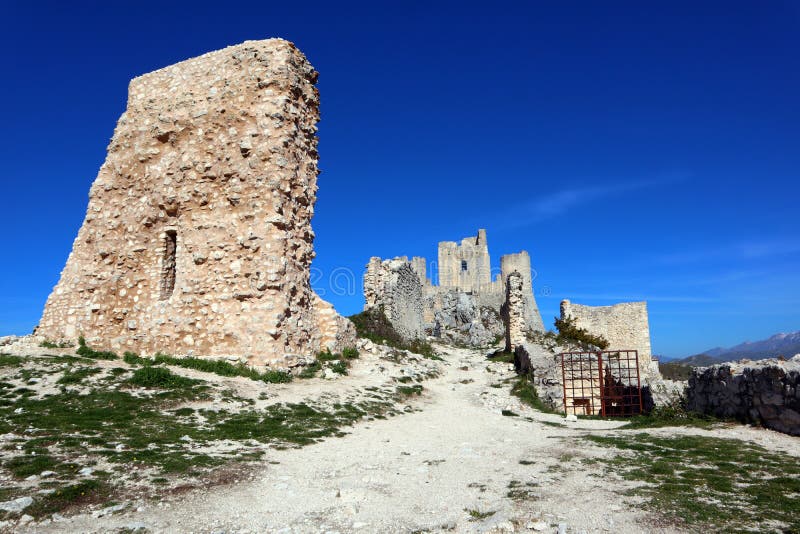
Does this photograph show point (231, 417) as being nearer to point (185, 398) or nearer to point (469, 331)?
point (185, 398)

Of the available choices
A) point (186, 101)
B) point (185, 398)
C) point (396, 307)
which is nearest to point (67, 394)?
point (185, 398)

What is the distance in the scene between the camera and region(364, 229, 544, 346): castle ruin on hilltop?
23.4 metres

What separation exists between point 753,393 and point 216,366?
10.7 metres

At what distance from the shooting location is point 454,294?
45156 mm

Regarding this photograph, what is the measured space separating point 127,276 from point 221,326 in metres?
3.81

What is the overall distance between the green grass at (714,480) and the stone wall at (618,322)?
2240 cm

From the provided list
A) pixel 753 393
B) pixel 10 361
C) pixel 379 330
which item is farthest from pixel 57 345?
pixel 753 393

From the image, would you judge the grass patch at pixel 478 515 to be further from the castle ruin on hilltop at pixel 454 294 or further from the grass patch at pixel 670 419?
the castle ruin on hilltop at pixel 454 294

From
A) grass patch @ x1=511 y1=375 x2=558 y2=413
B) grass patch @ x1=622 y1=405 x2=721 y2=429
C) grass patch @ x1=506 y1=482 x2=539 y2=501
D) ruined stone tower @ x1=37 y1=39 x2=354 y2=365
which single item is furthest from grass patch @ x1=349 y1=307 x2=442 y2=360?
grass patch @ x1=506 y1=482 x2=539 y2=501

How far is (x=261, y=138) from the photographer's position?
12.6 metres

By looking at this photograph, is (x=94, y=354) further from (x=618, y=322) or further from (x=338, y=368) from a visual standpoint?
(x=618, y=322)

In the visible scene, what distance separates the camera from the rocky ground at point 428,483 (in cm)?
407

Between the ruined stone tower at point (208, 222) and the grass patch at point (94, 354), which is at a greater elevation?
the ruined stone tower at point (208, 222)

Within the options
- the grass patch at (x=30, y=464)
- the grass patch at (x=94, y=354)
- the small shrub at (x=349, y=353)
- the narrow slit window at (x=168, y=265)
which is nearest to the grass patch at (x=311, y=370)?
the small shrub at (x=349, y=353)
